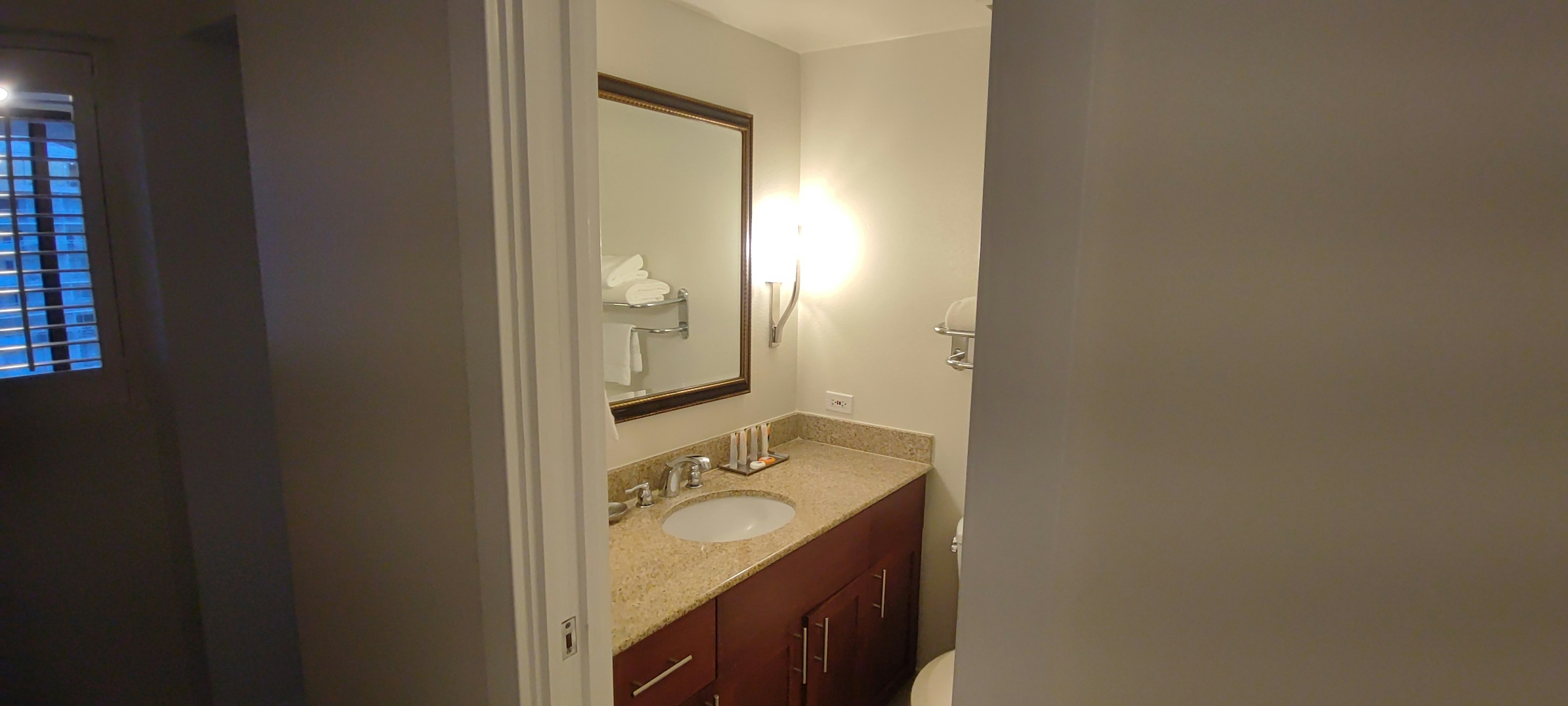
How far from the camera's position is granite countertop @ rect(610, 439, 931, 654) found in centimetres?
143

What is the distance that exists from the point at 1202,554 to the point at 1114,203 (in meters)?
0.20

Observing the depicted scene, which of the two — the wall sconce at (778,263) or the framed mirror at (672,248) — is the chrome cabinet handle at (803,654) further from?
the wall sconce at (778,263)

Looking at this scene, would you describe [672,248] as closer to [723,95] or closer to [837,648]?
[723,95]

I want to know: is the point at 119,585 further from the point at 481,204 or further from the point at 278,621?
the point at 481,204

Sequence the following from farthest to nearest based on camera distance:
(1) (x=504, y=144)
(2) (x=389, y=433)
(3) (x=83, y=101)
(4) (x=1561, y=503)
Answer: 1. (3) (x=83, y=101)
2. (2) (x=389, y=433)
3. (1) (x=504, y=144)
4. (4) (x=1561, y=503)

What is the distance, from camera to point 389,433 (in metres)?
1.15

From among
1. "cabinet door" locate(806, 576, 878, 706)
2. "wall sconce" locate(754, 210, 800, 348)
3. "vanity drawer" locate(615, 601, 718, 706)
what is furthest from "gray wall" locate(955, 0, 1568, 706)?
"wall sconce" locate(754, 210, 800, 348)

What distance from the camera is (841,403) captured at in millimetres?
2512

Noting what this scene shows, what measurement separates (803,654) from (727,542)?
1.27ft

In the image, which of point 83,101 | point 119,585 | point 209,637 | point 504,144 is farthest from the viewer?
point 209,637

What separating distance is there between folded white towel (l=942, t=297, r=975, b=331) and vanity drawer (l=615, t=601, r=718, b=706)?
1.09 m

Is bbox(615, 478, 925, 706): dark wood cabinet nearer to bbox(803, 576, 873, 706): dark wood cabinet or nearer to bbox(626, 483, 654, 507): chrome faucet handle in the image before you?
bbox(803, 576, 873, 706): dark wood cabinet

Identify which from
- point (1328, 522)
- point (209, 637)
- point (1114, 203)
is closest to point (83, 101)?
point (209, 637)

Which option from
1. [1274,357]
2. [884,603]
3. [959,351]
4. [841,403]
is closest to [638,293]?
[841,403]
